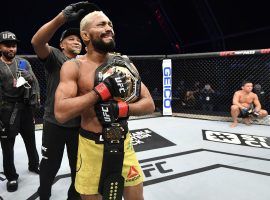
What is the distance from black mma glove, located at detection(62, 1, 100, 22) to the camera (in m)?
1.57

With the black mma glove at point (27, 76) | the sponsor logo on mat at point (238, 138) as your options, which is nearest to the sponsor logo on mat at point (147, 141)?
the sponsor logo on mat at point (238, 138)

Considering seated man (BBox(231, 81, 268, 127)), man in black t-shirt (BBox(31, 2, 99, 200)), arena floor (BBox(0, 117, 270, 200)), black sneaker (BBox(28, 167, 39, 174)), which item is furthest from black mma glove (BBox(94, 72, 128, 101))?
seated man (BBox(231, 81, 268, 127))

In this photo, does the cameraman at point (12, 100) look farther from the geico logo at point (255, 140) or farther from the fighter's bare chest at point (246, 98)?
the fighter's bare chest at point (246, 98)

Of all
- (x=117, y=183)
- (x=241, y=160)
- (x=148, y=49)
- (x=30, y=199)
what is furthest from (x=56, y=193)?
(x=148, y=49)

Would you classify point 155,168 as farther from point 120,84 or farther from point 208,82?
point 208,82

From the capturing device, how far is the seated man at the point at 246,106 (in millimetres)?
4867

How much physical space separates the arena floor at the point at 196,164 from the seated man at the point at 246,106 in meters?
0.22

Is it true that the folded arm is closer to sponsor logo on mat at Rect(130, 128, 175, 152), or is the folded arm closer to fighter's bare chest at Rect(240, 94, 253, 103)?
sponsor logo on mat at Rect(130, 128, 175, 152)

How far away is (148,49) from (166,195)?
33.5 ft

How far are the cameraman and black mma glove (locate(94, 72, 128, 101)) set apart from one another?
1.62 metres

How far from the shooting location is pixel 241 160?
3.12 meters

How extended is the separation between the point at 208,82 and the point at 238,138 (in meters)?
4.86

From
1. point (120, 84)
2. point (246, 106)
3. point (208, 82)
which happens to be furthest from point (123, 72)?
point (208, 82)

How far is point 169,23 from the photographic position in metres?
12.2
